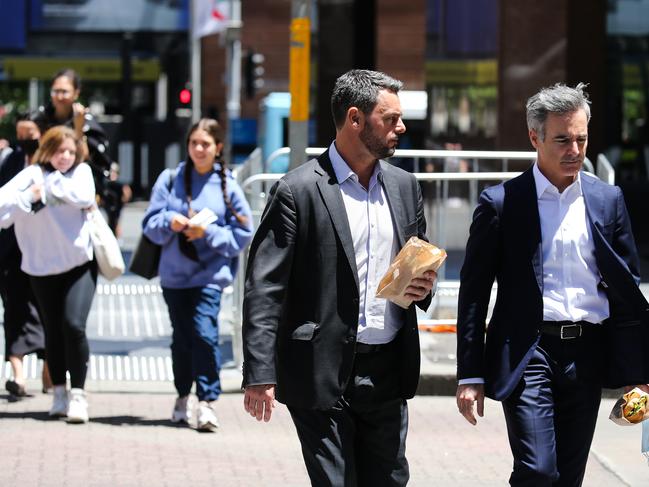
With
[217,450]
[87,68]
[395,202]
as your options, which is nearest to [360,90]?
[395,202]

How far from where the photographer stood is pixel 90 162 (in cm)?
982

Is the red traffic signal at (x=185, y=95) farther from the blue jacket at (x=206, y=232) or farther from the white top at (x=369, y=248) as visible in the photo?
the white top at (x=369, y=248)

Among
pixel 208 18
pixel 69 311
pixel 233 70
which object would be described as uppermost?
pixel 208 18

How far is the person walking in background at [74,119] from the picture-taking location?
9.65 metres

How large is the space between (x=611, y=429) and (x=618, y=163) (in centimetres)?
1510

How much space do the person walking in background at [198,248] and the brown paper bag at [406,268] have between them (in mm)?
3690

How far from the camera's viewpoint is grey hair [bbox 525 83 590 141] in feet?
16.4

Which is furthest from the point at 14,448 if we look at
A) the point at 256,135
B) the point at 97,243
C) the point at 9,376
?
the point at 256,135

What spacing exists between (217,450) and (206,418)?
44 centimetres

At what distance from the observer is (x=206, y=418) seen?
834 cm

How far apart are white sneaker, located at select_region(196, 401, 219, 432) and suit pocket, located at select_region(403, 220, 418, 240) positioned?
3560 millimetres

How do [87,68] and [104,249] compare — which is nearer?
[104,249]

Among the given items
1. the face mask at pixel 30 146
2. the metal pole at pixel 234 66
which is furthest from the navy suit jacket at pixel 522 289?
the metal pole at pixel 234 66

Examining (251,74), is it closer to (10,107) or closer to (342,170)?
(10,107)
